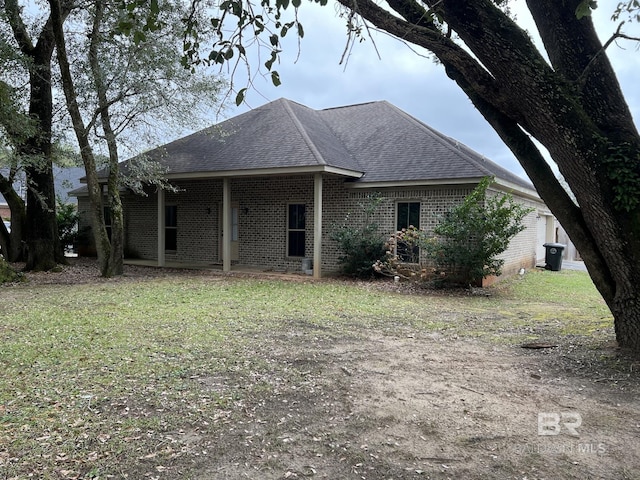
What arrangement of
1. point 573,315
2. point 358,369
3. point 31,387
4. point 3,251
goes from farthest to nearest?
point 3,251 → point 573,315 → point 358,369 → point 31,387

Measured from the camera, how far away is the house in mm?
13141

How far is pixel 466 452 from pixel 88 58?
538 inches

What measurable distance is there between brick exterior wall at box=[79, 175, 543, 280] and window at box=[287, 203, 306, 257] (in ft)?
0.47

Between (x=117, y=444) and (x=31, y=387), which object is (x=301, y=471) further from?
(x=31, y=387)

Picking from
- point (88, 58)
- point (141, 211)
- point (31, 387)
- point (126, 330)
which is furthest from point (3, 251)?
point (31, 387)

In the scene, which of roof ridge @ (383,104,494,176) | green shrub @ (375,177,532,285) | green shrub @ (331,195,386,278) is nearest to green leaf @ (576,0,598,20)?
green shrub @ (375,177,532,285)

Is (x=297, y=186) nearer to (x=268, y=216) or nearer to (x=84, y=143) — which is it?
(x=268, y=216)

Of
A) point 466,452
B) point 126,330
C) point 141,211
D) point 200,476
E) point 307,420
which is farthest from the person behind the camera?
point 141,211

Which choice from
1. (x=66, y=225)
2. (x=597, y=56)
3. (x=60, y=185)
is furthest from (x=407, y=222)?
(x=60, y=185)

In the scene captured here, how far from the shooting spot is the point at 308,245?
15.0 m

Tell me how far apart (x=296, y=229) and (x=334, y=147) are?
2849mm

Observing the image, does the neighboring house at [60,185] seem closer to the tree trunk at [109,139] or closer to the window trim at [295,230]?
the tree trunk at [109,139]

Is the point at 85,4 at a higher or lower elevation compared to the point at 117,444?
higher

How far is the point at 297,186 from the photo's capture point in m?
15.1
